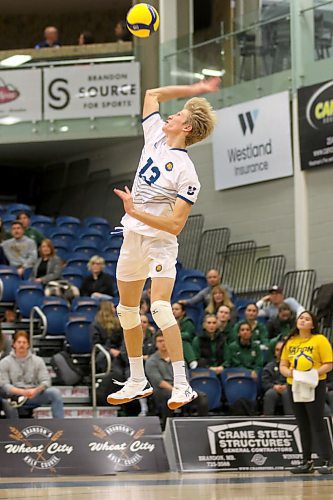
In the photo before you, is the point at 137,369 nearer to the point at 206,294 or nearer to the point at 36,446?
the point at 36,446

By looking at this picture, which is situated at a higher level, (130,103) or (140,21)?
(130,103)

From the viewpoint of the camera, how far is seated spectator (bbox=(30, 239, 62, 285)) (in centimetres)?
2077

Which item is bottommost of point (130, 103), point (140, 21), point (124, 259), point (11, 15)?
point (124, 259)

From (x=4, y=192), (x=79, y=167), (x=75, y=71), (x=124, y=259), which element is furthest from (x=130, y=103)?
(x=124, y=259)

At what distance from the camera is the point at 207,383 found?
57.0 ft

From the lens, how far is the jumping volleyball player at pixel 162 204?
894 centimetres

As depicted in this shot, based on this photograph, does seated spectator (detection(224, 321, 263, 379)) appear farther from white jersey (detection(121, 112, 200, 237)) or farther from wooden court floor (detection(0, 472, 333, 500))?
white jersey (detection(121, 112, 200, 237))

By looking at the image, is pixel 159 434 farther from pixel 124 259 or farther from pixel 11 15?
pixel 11 15

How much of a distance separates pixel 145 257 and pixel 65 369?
30.2 feet

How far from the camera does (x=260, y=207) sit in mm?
23562

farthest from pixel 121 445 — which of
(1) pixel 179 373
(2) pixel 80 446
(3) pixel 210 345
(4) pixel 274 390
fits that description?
(1) pixel 179 373

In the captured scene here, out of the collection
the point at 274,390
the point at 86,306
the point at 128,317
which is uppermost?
the point at 128,317

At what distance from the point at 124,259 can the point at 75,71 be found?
1720 cm

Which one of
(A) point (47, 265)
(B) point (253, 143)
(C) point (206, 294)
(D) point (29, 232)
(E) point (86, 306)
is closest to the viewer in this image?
(E) point (86, 306)
